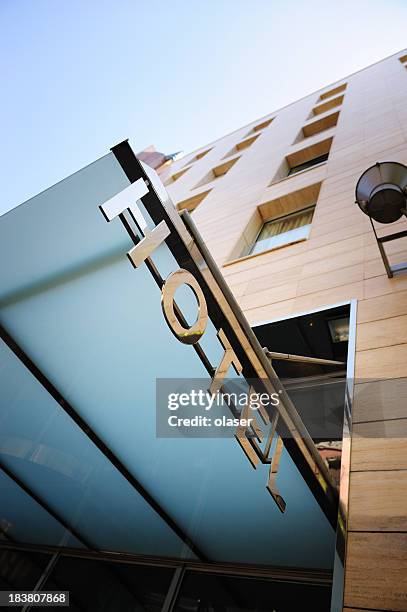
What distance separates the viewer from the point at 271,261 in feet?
19.0

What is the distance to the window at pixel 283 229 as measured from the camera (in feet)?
21.6

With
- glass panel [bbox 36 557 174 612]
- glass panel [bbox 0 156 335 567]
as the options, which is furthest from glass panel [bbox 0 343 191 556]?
glass panel [bbox 36 557 174 612]

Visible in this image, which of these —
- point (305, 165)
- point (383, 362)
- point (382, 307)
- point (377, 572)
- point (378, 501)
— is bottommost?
point (305, 165)

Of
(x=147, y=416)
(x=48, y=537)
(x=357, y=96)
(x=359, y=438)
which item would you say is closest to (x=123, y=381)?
(x=147, y=416)

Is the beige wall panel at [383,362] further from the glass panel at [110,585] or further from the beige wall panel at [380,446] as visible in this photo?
the glass panel at [110,585]

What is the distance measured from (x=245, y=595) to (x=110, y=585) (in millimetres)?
1578

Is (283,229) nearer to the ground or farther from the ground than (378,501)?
nearer to the ground

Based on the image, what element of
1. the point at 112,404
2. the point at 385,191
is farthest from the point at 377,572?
the point at 385,191

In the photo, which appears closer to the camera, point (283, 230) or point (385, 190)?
point (385, 190)

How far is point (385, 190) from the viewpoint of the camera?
11.2 feet

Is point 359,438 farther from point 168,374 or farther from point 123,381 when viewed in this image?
point 123,381

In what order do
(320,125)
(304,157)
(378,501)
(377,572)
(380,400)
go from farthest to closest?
(320,125)
(304,157)
(380,400)
(378,501)
(377,572)

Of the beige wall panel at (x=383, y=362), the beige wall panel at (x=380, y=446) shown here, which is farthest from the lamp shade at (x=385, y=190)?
the beige wall panel at (x=380, y=446)

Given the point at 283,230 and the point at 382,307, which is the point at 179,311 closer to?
the point at 382,307
